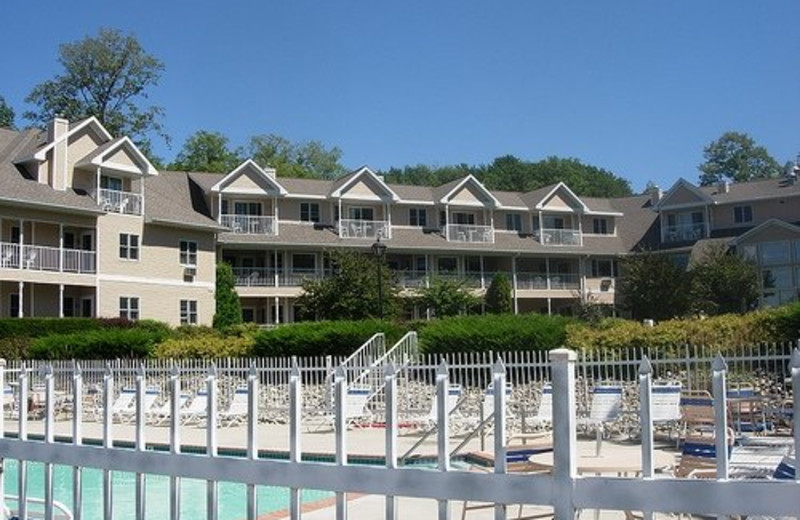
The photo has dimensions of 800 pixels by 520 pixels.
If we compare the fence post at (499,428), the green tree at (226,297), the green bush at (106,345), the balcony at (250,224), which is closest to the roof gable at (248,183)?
the balcony at (250,224)

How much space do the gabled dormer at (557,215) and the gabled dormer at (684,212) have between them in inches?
197

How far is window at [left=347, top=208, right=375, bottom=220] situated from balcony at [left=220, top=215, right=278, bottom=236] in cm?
493

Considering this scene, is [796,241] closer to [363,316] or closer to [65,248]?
[363,316]

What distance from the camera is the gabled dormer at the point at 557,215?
58406mm

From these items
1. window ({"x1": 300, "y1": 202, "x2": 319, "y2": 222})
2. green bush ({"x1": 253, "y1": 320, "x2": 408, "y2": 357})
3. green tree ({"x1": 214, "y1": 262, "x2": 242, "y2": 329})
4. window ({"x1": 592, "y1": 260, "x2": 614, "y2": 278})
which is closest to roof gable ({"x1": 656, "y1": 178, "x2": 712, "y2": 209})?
window ({"x1": 592, "y1": 260, "x2": 614, "y2": 278})

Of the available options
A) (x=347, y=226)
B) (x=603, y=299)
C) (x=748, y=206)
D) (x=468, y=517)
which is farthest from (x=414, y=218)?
(x=468, y=517)

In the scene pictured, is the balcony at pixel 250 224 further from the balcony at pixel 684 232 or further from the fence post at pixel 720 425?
the fence post at pixel 720 425

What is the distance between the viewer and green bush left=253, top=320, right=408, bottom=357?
78.4ft

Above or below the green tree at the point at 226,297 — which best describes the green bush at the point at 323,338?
below

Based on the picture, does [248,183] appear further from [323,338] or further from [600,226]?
[323,338]

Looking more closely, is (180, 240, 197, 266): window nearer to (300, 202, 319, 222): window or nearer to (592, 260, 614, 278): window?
(300, 202, 319, 222): window

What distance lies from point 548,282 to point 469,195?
7364 millimetres

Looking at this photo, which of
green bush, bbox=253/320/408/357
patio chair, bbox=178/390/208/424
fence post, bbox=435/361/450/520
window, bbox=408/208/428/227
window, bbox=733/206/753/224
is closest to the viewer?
fence post, bbox=435/361/450/520

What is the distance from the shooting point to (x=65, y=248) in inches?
1610
